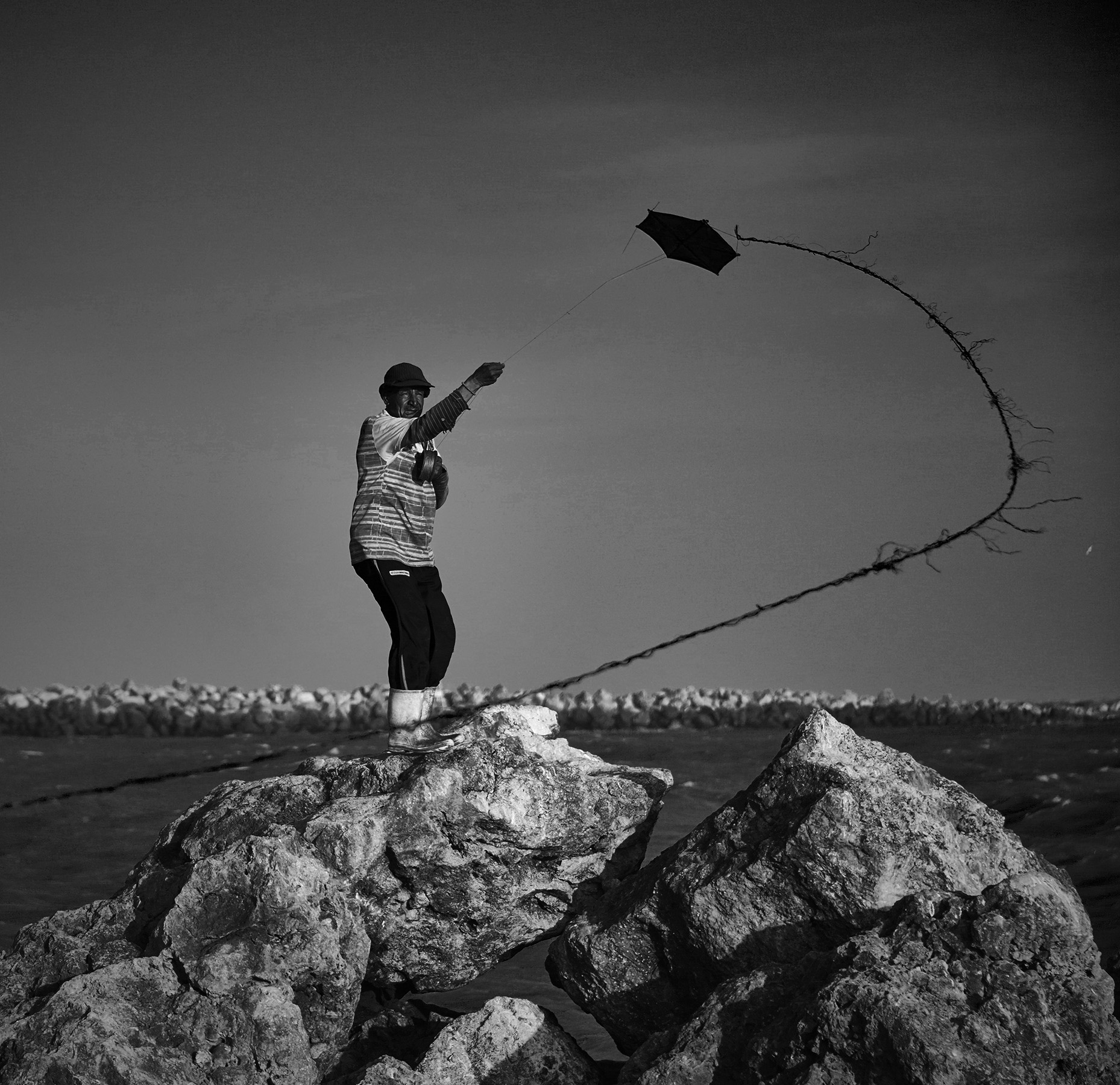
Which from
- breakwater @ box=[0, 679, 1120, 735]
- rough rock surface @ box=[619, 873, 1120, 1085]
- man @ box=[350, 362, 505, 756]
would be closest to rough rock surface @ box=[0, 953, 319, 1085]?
rough rock surface @ box=[619, 873, 1120, 1085]

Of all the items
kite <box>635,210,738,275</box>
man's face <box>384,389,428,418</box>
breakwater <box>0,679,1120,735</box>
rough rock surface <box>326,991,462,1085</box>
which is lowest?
rough rock surface <box>326,991,462,1085</box>

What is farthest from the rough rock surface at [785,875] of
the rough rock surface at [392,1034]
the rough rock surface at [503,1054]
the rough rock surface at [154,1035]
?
the rough rock surface at [154,1035]

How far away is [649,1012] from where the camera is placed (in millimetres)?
5863

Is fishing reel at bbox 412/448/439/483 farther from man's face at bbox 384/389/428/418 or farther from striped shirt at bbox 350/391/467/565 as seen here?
man's face at bbox 384/389/428/418

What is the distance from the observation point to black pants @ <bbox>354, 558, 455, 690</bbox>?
308 inches

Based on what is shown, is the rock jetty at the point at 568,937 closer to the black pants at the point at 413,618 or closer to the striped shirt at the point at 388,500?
the black pants at the point at 413,618

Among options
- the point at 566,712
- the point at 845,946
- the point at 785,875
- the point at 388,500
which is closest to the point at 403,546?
the point at 388,500

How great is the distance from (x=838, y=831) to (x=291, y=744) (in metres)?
10.1

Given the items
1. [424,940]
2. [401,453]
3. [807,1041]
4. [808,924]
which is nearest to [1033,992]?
[807,1041]

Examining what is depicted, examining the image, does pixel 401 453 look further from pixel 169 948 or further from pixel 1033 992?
pixel 1033 992

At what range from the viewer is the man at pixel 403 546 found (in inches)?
308

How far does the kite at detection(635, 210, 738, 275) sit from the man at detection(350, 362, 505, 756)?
1695 millimetres

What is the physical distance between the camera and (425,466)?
787 cm

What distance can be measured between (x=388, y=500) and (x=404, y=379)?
0.74 metres
